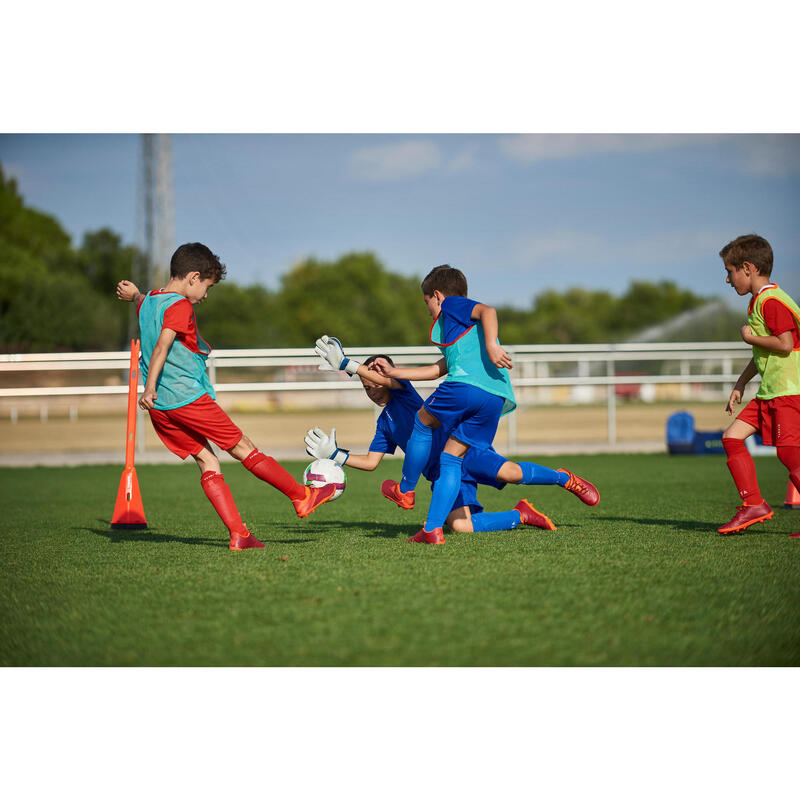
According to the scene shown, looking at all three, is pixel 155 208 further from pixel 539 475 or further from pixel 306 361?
pixel 539 475

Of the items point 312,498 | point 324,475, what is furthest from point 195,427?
point 324,475

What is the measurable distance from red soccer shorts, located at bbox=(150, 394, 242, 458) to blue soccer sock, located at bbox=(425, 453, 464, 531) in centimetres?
109

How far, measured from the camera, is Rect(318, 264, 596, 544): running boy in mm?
4621

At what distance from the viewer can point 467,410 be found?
465cm

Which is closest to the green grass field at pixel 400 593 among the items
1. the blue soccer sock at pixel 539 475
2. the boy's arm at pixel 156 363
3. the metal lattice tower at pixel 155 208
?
the blue soccer sock at pixel 539 475

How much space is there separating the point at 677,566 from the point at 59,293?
160 ft

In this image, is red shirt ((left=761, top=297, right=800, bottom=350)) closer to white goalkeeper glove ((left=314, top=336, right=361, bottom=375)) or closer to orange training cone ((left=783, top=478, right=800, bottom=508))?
orange training cone ((left=783, top=478, right=800, bottom=508))

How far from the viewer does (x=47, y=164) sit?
5288 centimetres

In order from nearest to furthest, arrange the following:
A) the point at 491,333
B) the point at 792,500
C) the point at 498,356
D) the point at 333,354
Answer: the point at 498,356 < the point at 491,333 < the point at 333,354 < the point at 792,500

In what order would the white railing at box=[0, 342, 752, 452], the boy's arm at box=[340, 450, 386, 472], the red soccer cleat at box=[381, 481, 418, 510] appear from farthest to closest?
1. the white railing at box=[0, 342, 752, 452]
2. the boy's arm at box=[340, 450, 386, 472]
3. the red soccer cleat at box=[381, 481, 418, 510]

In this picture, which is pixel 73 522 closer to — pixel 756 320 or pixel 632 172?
pixel 756 320

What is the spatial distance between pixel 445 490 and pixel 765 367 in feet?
6.26

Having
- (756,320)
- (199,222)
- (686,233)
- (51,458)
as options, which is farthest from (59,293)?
(756,320)

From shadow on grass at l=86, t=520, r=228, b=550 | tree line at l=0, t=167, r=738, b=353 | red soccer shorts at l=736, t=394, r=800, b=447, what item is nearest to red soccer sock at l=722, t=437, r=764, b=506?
red soccer shorts at l=736, t=394, r=800, b=447
